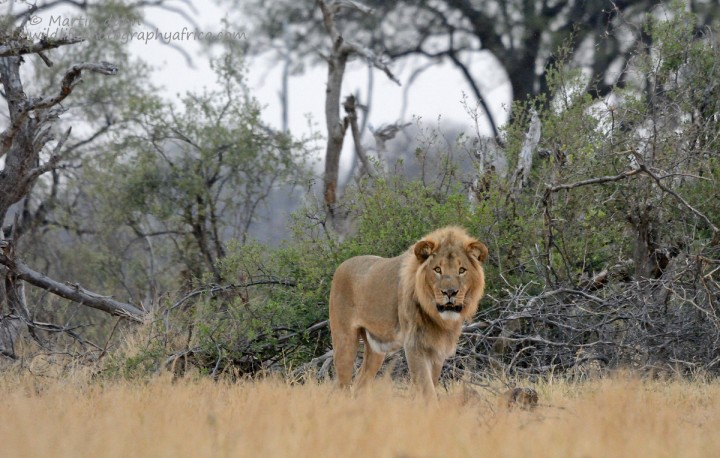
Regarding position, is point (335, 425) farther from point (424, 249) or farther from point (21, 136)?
point (21, 136)

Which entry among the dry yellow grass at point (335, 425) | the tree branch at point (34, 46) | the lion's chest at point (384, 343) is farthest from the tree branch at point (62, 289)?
the dry yellow grass at point (335, 425)

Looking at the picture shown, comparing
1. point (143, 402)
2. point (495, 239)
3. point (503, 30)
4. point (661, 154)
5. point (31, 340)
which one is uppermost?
point (503, 30)

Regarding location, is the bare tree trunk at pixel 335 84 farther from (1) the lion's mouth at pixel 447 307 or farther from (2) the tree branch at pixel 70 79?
(1) the lion's mouth at pixel 447 307

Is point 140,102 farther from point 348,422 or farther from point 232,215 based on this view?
point 348,422

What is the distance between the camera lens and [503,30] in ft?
74.8

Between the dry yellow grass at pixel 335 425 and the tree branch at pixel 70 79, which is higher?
the tree branch at pixel 70 79

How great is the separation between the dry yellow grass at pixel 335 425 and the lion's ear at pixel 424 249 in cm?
101

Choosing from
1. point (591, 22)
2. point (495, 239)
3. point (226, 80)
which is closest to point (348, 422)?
point (495, 239)

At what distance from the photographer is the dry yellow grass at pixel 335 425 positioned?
3824 mm

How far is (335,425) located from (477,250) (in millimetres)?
2597

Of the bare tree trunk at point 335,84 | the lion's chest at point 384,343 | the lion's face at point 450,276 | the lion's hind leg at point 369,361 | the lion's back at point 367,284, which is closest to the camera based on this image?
the lion's face at point 450,276

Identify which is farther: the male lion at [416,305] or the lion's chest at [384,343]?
the lion's chest at [384,343]

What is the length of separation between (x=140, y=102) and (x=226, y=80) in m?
1.75

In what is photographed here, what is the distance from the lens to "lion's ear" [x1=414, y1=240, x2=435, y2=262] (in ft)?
21.4
